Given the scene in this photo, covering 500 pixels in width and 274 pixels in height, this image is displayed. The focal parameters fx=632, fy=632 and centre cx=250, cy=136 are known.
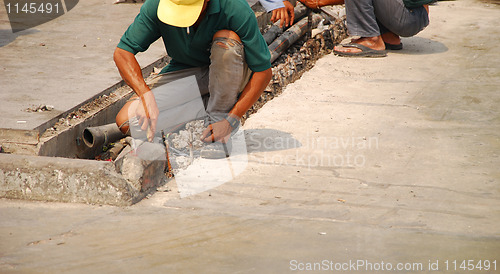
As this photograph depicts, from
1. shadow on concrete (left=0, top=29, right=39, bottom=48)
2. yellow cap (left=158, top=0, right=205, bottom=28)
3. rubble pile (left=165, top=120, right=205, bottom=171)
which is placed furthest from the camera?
shadow on concrete (left=0, top=29, right=39, bottom=48)

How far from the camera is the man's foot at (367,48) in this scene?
243 inches

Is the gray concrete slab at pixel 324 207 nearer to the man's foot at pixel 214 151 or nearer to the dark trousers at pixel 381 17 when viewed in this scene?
the man's foot at pixel 214 151

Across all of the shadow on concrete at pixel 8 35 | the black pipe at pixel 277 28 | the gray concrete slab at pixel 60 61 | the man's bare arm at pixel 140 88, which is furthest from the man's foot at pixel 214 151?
the shadow on concrete at pixel 8 35

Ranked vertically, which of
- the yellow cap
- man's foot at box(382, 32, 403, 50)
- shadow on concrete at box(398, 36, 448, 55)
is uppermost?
the yellow cap

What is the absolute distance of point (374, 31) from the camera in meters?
6.11

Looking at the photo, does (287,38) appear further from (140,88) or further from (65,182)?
(65,182)

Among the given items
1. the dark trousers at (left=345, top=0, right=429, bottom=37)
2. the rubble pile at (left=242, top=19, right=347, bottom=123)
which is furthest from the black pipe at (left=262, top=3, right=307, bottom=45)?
the dark trousers at (left=345, top=0, right=429, bottom=37)

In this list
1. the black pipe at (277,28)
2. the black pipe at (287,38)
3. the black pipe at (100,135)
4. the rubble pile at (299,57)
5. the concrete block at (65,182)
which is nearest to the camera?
the concrete block at (65,182)

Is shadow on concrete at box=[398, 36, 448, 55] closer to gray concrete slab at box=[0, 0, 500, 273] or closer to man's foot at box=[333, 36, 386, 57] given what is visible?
man's foot at box=[333, 36, 386, 57]

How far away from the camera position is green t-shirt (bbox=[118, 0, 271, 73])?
3.64 m

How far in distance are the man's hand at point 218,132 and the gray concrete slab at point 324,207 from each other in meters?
0.23

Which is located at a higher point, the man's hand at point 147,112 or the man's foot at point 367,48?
the man's hand at point 147,112

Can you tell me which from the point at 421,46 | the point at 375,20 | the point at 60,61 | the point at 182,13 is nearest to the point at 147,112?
the point at 182,13

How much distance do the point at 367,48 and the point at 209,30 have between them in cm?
282
